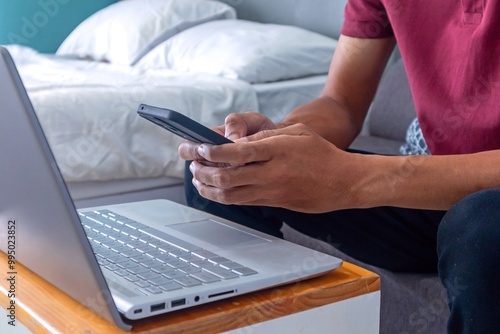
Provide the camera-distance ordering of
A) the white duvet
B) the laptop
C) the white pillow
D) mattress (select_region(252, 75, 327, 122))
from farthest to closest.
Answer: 1. the white pillow
2. mattress (select_region(252, 75, 327, 122))
3. the white duvet
4. the laptop

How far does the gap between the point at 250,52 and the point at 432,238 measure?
1.18 meters

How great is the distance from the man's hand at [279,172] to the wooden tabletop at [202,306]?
0.09m

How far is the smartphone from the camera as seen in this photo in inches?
25.9

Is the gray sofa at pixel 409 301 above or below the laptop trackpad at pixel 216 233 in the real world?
below

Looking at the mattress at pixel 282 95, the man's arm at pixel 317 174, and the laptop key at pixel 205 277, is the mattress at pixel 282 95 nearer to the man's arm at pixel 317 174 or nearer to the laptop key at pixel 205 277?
the man's arm at pixel 317 174

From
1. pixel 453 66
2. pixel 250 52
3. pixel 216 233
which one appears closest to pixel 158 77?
pixel 250 52

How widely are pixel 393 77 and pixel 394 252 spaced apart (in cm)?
99

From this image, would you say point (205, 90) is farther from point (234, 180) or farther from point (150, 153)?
point (234, 180)

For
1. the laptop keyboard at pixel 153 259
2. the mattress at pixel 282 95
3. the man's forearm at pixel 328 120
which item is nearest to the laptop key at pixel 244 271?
the laptop keyboard at pixel 153 259

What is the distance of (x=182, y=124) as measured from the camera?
664mm

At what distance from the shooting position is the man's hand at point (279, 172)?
2.37 ft

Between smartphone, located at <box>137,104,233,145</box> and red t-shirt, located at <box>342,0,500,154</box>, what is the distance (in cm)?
47

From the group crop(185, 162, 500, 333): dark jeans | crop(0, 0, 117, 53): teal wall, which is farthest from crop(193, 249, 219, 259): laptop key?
crop(0, 0, 117, 53): teal wall

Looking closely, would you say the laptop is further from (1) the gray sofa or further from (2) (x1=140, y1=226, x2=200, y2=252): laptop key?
(1) the gray sofa
